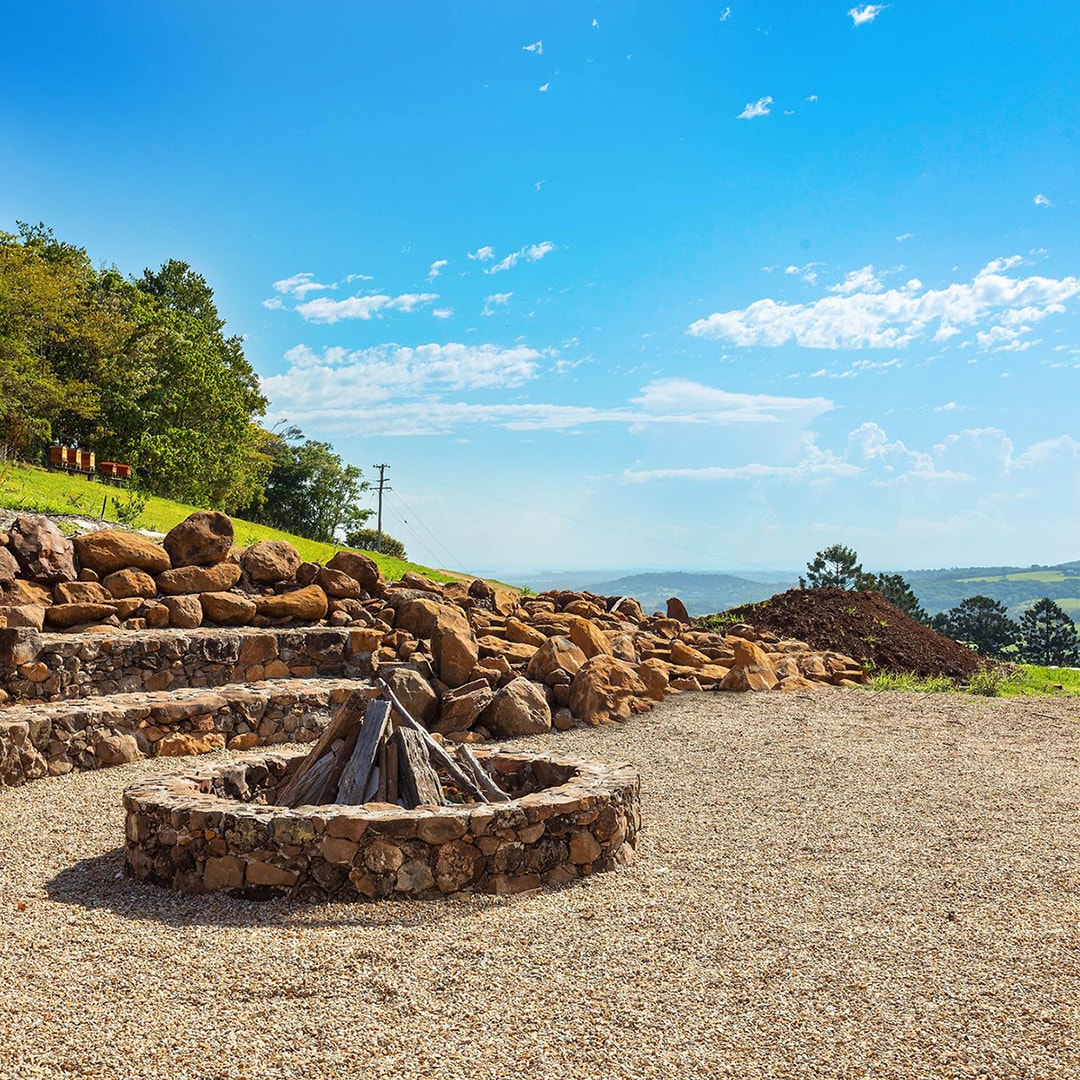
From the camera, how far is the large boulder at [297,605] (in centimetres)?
1223

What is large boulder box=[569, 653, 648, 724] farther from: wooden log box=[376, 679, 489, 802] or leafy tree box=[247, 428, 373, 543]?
leafy tree box=[247, 428, 373, 543]

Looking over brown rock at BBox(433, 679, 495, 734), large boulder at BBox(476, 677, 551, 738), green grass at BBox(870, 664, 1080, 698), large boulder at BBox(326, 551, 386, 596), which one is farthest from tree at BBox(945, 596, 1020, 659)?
brown rock at BBox(433, 679, 495, 734)

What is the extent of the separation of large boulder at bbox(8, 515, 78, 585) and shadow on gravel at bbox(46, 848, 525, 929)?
6.50 metres

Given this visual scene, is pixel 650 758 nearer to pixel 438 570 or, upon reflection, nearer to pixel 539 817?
pixel 539 817

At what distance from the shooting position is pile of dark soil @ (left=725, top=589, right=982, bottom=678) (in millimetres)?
17156

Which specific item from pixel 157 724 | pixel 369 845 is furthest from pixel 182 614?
pixel 369 845

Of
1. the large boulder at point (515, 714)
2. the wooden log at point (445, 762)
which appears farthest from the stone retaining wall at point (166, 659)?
the wooden log at point (445, 762)

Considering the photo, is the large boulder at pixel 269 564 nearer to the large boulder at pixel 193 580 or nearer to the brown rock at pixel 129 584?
the large boulder at pixel 193 580

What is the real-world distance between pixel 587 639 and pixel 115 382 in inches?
1132

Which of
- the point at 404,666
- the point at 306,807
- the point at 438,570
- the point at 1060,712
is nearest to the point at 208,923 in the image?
the point at 306,807

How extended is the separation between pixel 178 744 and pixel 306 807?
4.37m

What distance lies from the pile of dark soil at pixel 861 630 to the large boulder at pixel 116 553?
1113 cm

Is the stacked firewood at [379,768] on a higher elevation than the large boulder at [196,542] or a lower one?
lower

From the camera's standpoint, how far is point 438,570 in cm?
2288
